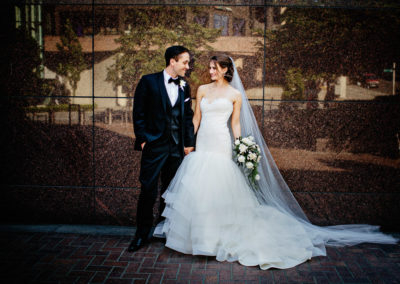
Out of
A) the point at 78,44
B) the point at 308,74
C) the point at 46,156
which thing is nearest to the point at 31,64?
the point at 78,44

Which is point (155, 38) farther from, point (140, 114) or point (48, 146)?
point (48, 146)

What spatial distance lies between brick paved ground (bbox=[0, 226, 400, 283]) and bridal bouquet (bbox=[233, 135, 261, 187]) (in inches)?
48.8

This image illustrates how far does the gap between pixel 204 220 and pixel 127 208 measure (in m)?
1.63

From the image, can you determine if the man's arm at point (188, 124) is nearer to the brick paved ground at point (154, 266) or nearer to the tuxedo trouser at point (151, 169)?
the tuxedo trouser at point (151, 169)

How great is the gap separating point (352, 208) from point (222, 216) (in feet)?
7.36

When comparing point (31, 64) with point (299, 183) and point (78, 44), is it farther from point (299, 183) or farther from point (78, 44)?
point (299, 183)

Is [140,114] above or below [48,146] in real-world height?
above

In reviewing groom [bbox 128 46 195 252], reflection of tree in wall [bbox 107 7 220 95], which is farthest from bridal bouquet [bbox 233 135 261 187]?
reflection of tree in wall [bbox 107 7 220 95]

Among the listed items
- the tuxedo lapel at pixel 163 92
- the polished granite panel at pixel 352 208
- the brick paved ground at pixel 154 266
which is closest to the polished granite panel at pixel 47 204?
the brick paved ground at pixel 154 266

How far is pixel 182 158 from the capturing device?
415cm

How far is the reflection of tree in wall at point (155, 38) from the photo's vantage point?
184 inches

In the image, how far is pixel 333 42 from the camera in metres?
4.65

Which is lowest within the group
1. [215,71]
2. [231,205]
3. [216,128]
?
[231,205]

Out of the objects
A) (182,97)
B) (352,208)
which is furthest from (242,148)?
(352,208)
